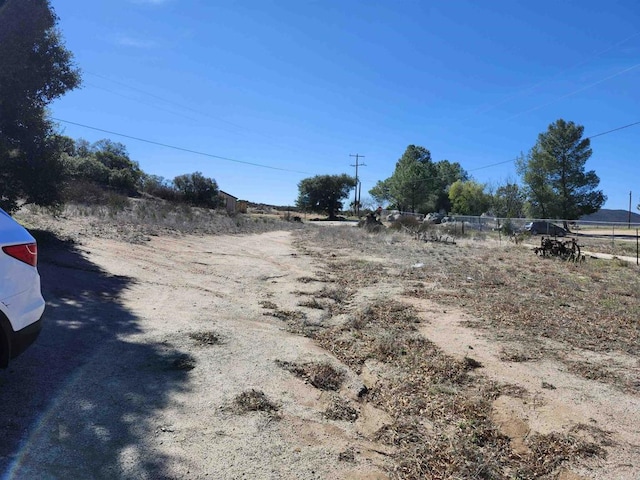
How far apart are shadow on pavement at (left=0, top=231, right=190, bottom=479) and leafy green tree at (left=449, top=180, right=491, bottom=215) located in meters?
74.2

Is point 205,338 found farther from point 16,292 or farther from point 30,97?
point 30,97

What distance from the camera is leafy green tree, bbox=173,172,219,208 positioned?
150ft

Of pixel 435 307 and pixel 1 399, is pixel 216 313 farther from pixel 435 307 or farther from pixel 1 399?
pixel 435 307

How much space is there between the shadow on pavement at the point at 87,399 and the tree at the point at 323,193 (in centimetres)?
6700

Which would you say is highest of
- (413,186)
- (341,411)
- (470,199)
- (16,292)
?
(413,186)

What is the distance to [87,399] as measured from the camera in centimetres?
368

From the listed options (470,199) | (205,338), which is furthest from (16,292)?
(470,199)

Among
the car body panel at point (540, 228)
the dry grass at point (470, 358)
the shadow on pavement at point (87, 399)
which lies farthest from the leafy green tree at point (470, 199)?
the shadow on pavement at point (87, 399)

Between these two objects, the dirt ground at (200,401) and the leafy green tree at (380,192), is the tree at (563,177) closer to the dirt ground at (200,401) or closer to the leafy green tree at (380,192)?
the leafy green tree at (380,192)

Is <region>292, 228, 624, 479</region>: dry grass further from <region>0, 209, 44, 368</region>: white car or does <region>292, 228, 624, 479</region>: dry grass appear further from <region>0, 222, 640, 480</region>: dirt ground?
<region>0, 209, 44, 368</region>: white car

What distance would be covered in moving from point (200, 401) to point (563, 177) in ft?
221

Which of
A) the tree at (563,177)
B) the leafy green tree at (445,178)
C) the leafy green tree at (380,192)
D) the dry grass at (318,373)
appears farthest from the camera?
the leafy green tree at (380,192)

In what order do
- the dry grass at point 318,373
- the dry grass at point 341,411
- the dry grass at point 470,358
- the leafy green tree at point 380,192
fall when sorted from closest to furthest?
the dry grass at point 470,358
the dry grass at point 341,411
the dry grass at point 318,373
the leafy green tree at point 380,192

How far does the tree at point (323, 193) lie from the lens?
72812 mm
